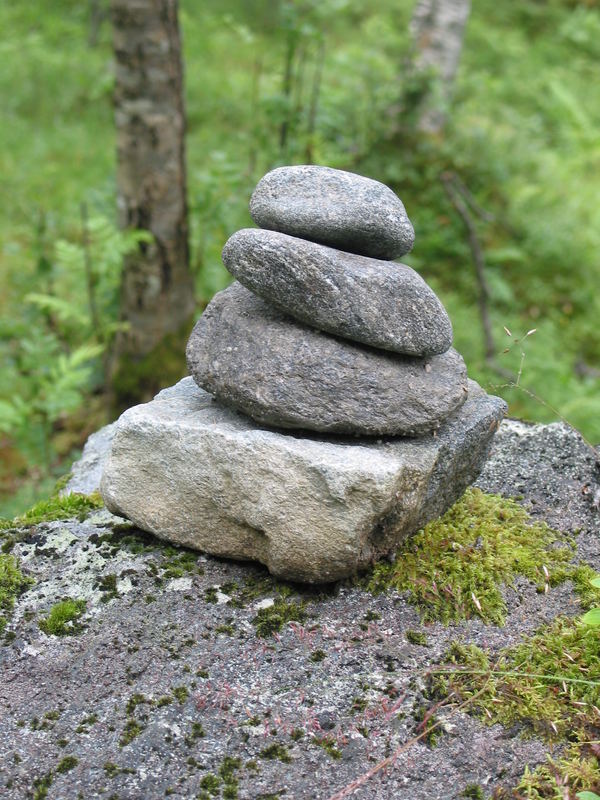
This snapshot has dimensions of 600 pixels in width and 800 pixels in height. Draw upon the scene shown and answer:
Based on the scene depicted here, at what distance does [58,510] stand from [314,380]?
1.56 m

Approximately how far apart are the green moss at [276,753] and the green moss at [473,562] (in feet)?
2.74

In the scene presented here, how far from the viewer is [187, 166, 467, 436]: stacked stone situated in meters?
3.29

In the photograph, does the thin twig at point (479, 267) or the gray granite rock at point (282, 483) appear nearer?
the gray granite rock at point (282, 483)

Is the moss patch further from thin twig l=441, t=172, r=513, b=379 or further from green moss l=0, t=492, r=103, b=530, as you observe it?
thin twig l=441, t=172, r=513, b=379

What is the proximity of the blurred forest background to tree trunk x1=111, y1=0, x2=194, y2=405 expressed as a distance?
0.21 m

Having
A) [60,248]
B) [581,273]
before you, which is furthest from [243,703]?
[581,273]

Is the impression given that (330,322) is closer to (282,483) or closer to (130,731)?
(282,483)

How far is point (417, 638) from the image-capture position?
3240mm

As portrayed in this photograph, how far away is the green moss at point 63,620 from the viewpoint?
10.8 ft

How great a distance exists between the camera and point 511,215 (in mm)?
10664

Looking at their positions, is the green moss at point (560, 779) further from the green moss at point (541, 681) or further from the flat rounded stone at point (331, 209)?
the flat rounded stone at point (331, 209)

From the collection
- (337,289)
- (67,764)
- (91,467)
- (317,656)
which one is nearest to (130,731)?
(67,764)

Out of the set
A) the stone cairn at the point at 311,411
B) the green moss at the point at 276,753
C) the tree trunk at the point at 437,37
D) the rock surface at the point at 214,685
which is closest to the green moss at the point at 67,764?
the rock surface at the point at 214,685

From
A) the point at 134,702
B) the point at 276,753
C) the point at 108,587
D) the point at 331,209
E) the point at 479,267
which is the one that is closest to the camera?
the point at 276,753
